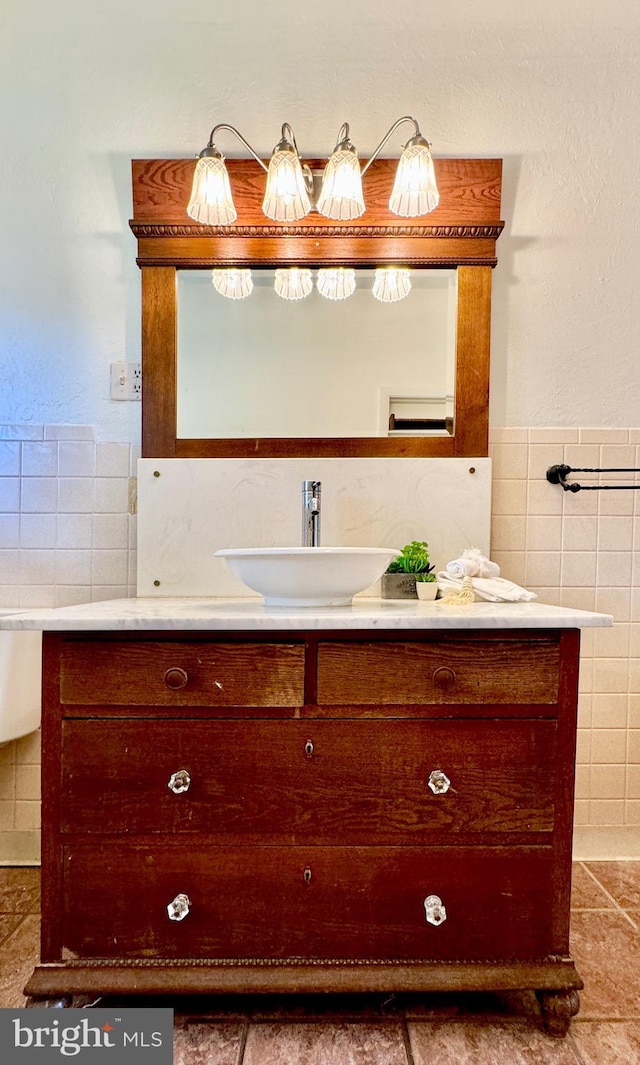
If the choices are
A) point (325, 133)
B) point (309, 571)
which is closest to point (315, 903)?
point (309, 571)

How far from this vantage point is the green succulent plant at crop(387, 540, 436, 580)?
5.14ft

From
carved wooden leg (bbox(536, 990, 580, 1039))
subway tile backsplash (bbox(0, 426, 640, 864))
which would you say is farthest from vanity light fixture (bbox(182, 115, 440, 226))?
carved wooden leg (bbox(536, 990, 580, 1039))

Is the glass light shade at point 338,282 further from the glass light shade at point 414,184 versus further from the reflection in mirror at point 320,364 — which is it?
the glass light shade at point 414,184

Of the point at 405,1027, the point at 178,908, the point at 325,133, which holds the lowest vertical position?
the point at 405,1027

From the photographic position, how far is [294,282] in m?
1.70

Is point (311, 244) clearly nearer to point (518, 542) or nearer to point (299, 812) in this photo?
point (518, 542)

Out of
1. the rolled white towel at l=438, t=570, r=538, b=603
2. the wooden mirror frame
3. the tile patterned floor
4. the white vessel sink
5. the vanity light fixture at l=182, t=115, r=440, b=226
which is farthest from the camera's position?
the wooden mirror frame

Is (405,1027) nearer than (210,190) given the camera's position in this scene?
Yes

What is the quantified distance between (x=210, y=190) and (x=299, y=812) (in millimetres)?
1466

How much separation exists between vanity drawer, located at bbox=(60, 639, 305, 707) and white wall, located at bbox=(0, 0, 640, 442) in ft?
2.65

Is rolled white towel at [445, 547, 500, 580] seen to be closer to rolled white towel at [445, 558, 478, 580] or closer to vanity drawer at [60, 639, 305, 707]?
rolled white towel at [445, 558, 478, 580]

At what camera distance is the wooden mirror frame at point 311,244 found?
1664 millimetres

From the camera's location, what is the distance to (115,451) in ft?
5.76

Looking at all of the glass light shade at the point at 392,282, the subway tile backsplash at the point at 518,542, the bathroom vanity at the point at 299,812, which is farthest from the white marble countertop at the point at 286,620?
the glass light shade at the point at 392,282
